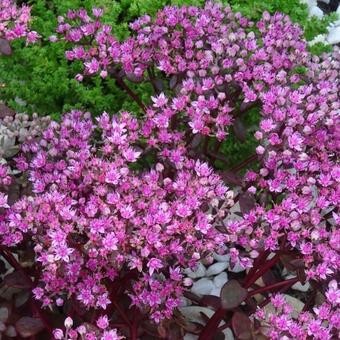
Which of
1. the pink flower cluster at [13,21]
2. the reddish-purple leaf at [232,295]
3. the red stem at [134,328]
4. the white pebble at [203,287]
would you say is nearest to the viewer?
the reddish-purple leaf at [232,295]

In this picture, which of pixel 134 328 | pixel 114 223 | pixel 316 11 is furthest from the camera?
pixel 316 11

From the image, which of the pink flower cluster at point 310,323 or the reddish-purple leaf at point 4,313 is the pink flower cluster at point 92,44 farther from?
the pink flower cluster at point 310,323

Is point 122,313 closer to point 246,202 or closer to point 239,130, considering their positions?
point 246,202

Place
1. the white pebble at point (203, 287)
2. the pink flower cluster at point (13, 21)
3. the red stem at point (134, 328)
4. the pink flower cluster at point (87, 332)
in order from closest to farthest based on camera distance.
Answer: the pink flower cluster at point (87, 332)
the red stem at point (134, 328)
the pink flower cluster at point (13, 21)
the white pebble at point (203, 287)

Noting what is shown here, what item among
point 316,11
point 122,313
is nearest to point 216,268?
point 122,313

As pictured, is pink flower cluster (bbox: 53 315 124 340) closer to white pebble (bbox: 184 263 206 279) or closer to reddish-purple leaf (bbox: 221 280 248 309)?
reddish-purple leaf (bbox: 221 280 248 309)

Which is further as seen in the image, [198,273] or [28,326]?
[198,273]

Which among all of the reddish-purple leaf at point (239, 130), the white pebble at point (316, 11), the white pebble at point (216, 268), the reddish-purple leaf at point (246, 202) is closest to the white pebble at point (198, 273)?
the white pebble at point (216, 268)

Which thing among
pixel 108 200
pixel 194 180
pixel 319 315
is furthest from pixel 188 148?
pixel 319 315
